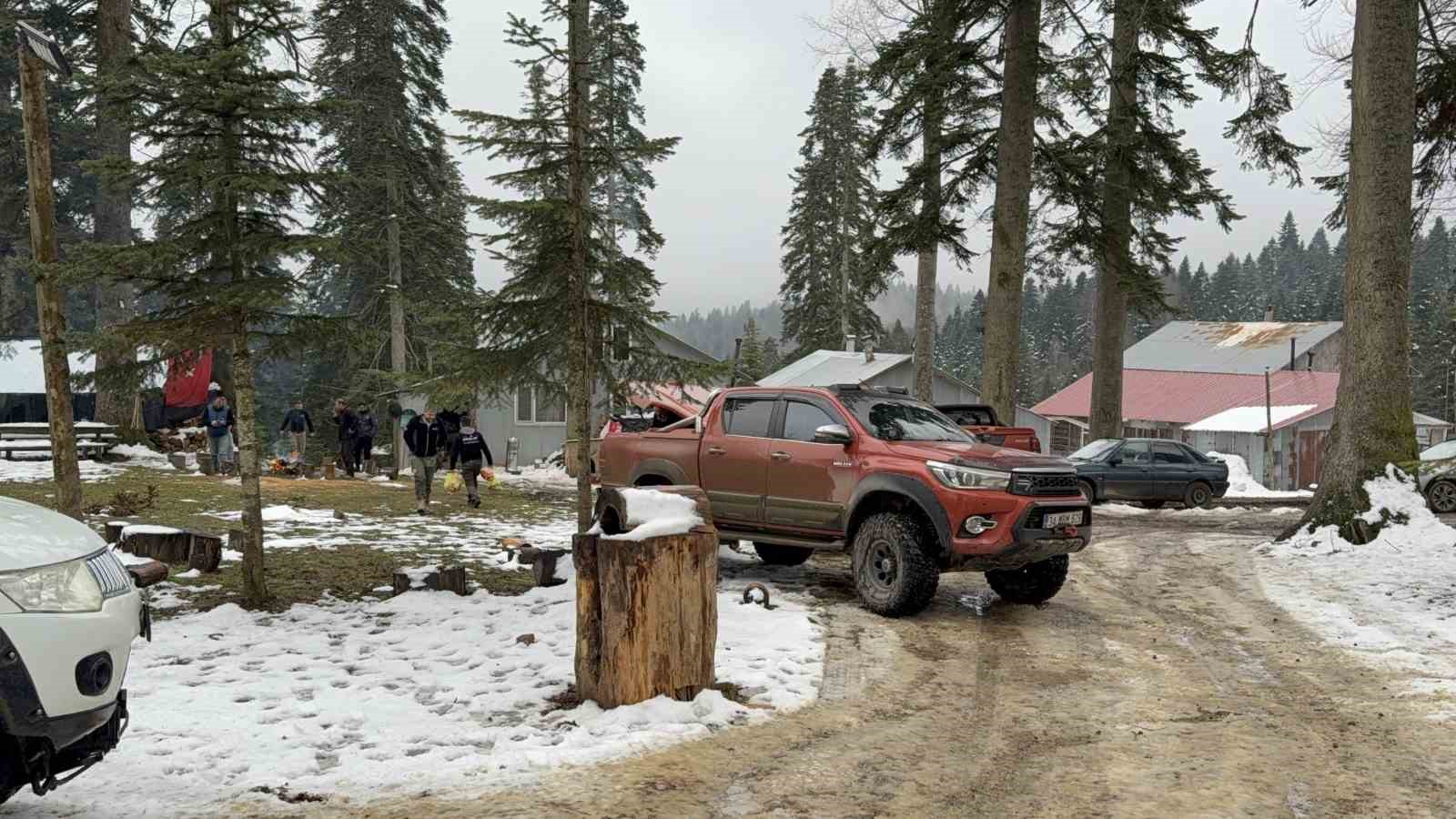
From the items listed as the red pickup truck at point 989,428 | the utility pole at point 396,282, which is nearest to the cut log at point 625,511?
the red pickup truck at point 989,428

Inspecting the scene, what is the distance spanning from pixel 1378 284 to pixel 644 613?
34.8 feet

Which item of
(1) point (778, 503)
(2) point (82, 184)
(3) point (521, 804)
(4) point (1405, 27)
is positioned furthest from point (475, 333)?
(2) point (82, 184)

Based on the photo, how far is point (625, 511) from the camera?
19.9 ft

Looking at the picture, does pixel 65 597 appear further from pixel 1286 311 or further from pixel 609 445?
pixel 1286 311

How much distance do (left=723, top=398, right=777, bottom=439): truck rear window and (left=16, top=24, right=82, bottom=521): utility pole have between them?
5.69 m

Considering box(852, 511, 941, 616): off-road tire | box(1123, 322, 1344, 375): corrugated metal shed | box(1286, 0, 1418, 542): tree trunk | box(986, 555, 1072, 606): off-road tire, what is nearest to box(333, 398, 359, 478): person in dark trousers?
box(852, 511, 941, 616): off-road tire

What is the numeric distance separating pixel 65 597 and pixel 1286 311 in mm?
107915

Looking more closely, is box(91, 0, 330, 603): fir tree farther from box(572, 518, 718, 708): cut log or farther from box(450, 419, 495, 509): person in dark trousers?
box(450, 419, 495, 509): person in dark trousers

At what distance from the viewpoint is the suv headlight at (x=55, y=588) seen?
10.7 feet

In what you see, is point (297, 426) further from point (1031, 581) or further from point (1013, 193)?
point (1031, 581)

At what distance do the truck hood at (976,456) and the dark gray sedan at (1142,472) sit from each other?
12249 mm

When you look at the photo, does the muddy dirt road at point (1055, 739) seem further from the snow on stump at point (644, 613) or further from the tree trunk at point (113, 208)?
the tree trunk at point (113, 208)

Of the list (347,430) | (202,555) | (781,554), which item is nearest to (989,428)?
(781,554)

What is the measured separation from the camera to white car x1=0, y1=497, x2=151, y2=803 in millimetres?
3211
